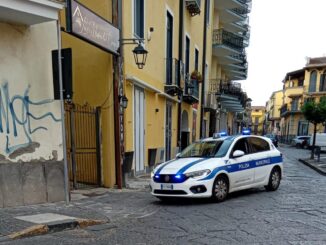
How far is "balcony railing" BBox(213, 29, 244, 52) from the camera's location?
29.7m

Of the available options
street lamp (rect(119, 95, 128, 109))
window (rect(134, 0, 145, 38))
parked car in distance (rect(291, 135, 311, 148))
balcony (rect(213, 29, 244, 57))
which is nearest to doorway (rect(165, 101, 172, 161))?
window (rect(134, 0, 145, 38))

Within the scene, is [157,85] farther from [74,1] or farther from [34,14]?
[34,14]

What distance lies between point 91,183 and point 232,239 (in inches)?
245

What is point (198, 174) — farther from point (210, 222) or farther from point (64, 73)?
point (64, 73)

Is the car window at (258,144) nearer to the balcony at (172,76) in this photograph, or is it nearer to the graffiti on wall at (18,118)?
the graffiti on wall at (18,118)

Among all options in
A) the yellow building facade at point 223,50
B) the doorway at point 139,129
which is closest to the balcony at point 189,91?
the yellow building facade at point 223,50

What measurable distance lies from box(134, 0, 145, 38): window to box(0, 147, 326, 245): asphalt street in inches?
238

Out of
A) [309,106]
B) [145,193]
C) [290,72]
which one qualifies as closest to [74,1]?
[145,193]

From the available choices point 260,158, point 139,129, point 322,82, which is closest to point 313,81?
point 322,82

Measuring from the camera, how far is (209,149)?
978 cm

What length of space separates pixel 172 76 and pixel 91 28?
8.24 m

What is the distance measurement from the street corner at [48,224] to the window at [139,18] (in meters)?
7.80

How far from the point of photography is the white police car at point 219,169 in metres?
8.55

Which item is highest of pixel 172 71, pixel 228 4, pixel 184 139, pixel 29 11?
pixel 228 4
